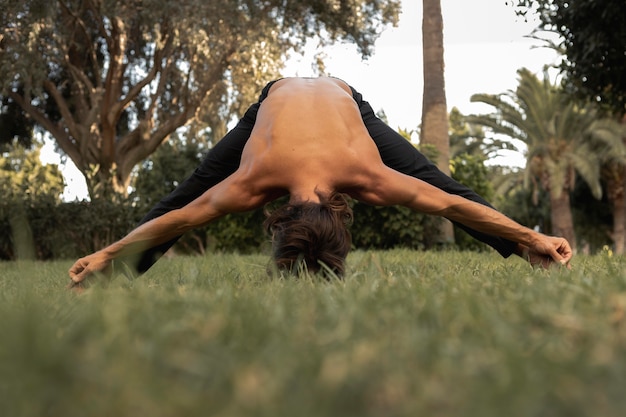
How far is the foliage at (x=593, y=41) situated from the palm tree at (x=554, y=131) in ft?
40.7

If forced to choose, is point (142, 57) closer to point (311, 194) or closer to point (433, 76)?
point (433, 76)

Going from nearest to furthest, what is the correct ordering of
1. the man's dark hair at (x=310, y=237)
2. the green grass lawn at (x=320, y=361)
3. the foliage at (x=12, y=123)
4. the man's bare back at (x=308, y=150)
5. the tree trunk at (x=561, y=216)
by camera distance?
the green grass lawn at (x=320, y=361), the man's dark hair at (x=310, y=237), the man's bare back at (x=308, y=150), the foliage at (x=12, y=123), the tree trunk at (x=561, y=216)

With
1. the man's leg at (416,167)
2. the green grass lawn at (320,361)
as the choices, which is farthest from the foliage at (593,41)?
the green grass lawn at (320,361)

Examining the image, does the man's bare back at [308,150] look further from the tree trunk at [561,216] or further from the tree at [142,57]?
the tree trunk at [561,216]

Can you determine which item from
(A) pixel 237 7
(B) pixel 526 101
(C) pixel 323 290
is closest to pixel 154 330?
(C) pixel 323 290

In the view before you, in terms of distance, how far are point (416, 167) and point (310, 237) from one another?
5.32ft

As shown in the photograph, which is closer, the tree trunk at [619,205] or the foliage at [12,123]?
the foliage at [12,123]

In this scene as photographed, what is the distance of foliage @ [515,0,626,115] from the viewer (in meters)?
10.6

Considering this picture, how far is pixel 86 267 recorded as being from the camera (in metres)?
4.34

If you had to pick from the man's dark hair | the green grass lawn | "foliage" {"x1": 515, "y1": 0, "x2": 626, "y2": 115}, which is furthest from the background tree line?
the green grass lawn

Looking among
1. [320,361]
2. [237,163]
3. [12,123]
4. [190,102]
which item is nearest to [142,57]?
[190,102]

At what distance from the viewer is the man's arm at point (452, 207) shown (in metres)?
4.29

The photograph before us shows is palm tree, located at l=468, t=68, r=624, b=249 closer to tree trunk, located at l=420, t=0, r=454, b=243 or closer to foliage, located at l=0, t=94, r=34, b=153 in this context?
tree trunk, located at l=420, t=0, r=454, b=243

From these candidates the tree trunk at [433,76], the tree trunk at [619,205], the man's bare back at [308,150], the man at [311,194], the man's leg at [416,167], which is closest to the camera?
the man at [311,194]
